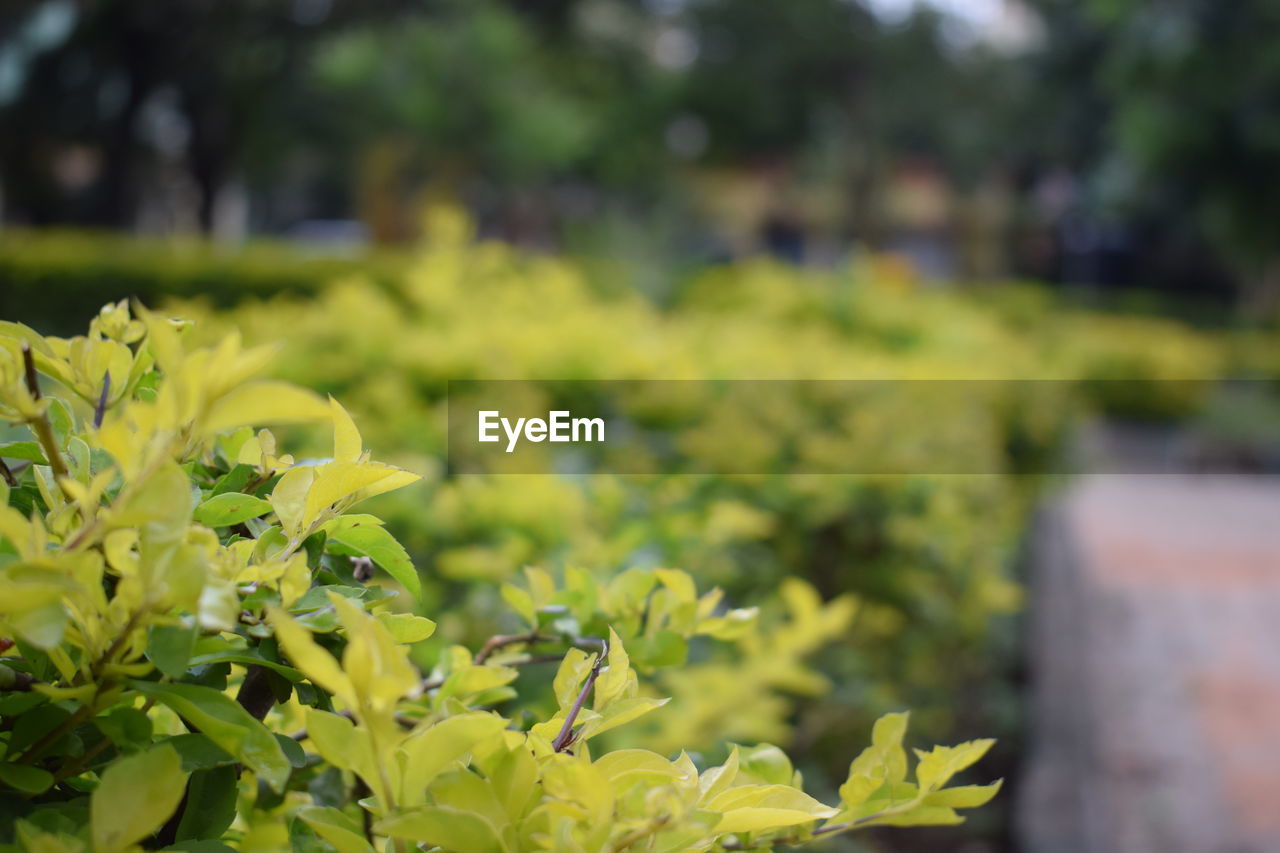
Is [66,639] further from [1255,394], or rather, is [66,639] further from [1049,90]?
[1049,90]

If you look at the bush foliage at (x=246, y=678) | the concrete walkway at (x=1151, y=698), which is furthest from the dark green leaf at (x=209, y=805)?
the concrete walkway at (x=1151, y=698)

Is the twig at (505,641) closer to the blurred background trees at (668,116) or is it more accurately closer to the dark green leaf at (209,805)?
the dark green leaf at (209,805)

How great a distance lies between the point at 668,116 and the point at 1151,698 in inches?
932

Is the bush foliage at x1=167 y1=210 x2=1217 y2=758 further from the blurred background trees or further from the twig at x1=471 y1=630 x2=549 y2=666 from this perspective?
the blurred background trees

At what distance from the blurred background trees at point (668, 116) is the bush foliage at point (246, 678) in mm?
7858

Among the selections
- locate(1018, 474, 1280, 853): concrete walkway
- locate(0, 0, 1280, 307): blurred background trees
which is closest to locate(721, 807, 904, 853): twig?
locate(1018, 474, 1280, 853): concrete walkway

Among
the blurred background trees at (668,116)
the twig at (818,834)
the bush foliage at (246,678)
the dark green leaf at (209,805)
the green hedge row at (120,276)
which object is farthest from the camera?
the blurred background trees at (668,116)

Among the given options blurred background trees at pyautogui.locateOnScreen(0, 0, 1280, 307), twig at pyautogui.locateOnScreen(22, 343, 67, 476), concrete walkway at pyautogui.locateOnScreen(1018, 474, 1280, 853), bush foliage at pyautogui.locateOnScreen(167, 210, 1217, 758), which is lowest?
concrete walkway at pyautogui.locateOnScreen(1018, 474, 1280, 853)

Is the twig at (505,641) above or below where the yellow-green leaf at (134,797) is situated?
below

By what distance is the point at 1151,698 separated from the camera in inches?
132

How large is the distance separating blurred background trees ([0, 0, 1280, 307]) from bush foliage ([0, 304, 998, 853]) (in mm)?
7858

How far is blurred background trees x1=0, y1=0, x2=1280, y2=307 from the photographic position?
44.8ft

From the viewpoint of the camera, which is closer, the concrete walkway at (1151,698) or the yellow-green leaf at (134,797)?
the yellow-green leaf at (134,797)

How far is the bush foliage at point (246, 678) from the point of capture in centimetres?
52
